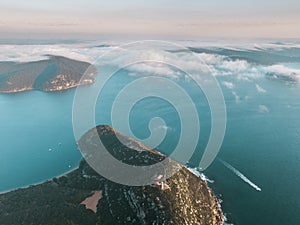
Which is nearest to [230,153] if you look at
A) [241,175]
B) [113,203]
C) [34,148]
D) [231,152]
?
[231,152]

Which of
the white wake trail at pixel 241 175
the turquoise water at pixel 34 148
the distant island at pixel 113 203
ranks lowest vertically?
the turquoise water at pixel 34 148

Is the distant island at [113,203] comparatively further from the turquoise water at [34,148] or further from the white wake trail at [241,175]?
the turquoise water at [34,148]

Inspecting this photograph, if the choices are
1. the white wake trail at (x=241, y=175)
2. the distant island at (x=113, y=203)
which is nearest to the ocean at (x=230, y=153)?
the white wake trail at (x=241, y=175)

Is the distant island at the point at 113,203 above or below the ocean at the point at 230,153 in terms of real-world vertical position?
above

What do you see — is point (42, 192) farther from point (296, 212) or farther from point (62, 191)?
point (296, 212)

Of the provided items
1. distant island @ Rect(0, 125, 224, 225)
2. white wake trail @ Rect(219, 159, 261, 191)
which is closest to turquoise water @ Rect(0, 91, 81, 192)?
distant island @ Rect(0, 125, 224, 225)

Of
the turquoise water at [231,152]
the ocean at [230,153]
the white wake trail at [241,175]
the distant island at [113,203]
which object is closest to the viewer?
the distant island at [113,203]
